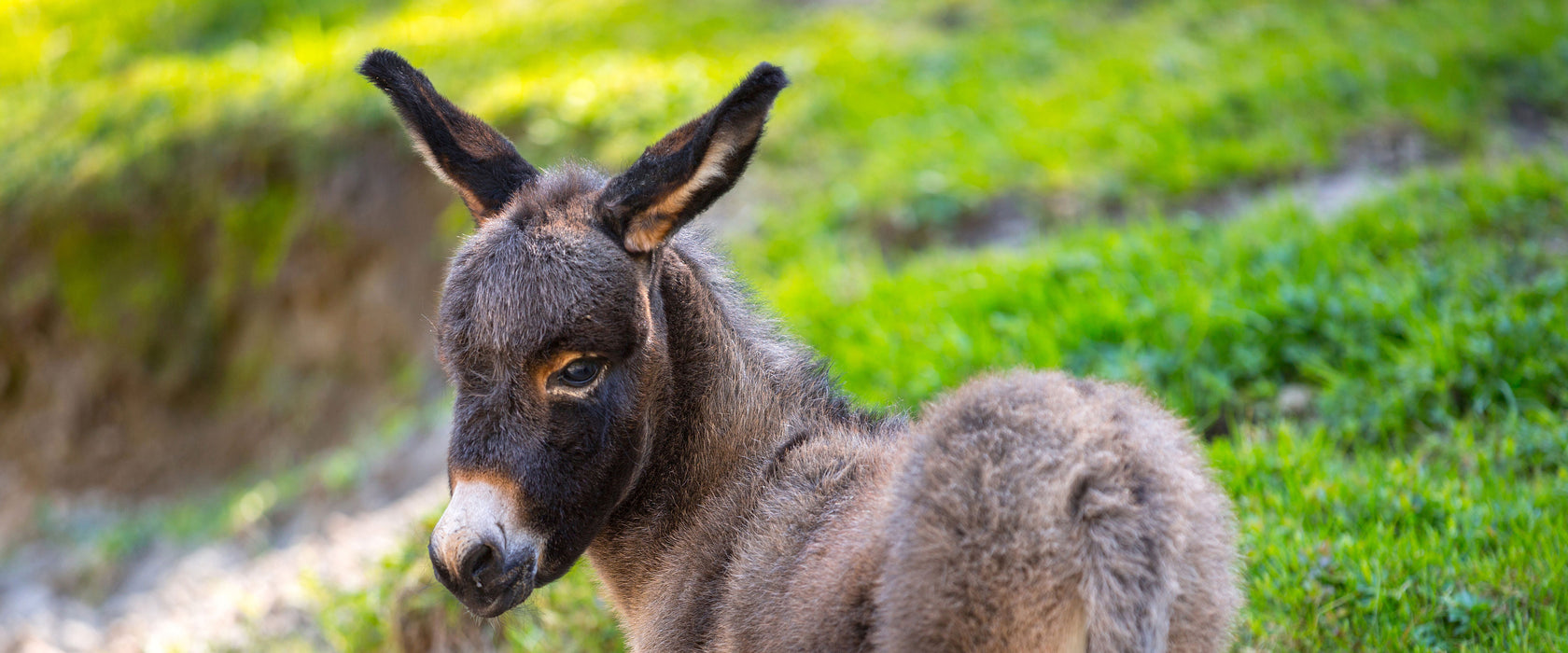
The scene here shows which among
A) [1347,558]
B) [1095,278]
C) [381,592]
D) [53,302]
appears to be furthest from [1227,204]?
[53,302]

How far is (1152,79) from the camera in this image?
784 cm

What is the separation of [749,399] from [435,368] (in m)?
6.54

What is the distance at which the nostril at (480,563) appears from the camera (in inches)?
93.7

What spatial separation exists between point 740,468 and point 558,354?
0.65m

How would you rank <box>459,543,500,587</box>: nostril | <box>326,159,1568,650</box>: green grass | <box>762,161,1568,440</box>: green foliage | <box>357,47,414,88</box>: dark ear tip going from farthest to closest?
<box>762,161,1568,440</box>: green foliage
<box>326,159,1568,650</box>: green grass
<box>357,47,414,88</box>: dark ear tip
<box>459,543,500,587</box>: nostril

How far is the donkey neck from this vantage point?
2.86m

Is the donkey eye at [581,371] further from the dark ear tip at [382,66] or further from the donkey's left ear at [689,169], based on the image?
the dark ear tip at [382,66]

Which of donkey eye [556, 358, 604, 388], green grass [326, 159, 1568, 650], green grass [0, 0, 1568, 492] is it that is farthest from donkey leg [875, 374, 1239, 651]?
green grass [0, 0, 1568, 492]

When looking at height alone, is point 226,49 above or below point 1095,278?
above

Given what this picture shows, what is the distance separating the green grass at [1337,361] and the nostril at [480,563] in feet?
5.26

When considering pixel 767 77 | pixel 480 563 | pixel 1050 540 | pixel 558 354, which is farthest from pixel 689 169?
pixel 1050 540

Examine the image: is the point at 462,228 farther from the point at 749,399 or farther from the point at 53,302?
the point at 749,399

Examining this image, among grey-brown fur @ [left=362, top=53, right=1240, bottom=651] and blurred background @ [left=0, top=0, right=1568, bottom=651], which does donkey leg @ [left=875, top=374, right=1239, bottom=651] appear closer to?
grey-brown fur @ [left=362, top=53, right=1240, bottom=651]

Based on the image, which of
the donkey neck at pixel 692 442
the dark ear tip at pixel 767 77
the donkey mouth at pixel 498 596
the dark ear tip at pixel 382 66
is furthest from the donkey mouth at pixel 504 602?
the dark ear tip at pixel 382 66
